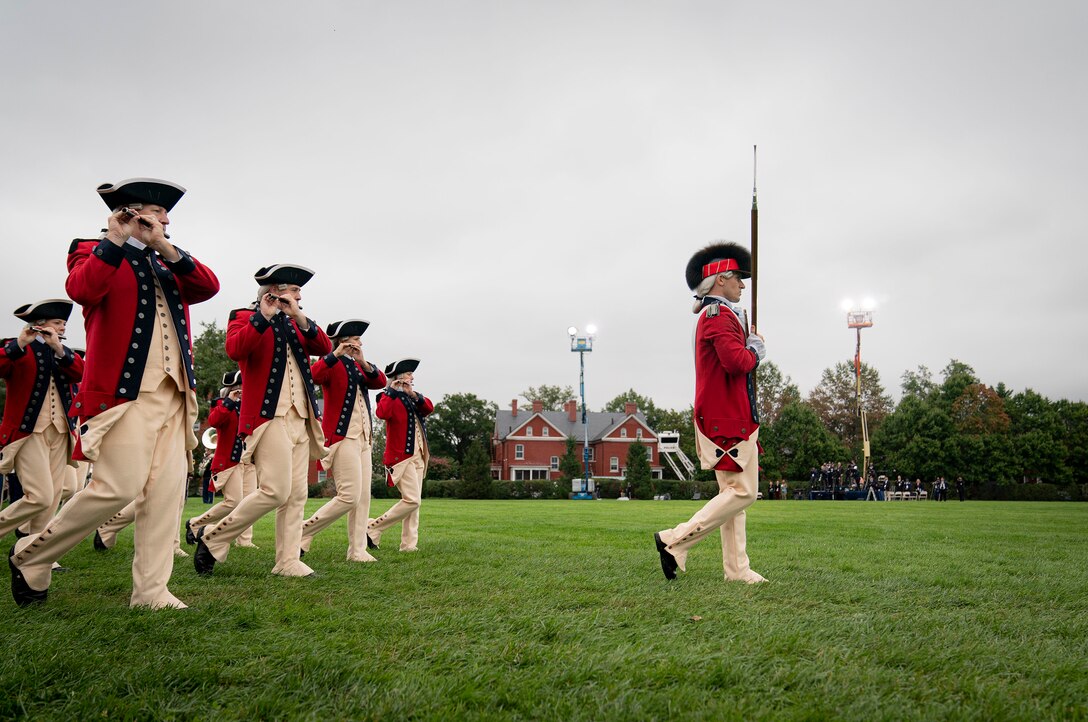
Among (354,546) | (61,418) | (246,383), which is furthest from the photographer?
(354,546)

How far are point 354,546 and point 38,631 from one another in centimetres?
486

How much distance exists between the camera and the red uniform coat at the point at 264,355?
6.78 meters

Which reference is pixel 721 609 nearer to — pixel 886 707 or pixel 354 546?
pixel 886 707

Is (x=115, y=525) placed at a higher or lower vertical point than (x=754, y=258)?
lower

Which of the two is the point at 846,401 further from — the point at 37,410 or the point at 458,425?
the point at 37,410

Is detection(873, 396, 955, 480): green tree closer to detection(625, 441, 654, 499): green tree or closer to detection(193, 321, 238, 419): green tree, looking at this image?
detection(625, 441, 654, 499): green tree

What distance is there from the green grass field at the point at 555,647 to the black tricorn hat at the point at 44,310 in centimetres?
284

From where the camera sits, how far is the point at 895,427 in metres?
70.0

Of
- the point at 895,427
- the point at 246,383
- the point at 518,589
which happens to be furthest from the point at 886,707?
the point at 895,427

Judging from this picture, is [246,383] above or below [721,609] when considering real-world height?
above

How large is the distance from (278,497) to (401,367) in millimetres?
4027

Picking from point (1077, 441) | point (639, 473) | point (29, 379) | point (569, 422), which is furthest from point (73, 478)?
point (1077, 441)

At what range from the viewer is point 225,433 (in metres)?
10.8

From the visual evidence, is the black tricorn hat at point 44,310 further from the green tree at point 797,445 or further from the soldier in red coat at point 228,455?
the green tree at point 797,445
